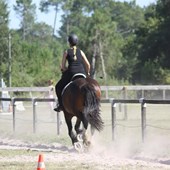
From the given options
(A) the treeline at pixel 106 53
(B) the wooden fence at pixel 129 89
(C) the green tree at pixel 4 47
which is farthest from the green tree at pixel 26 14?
(B) the wooden fence at pixel 129 89

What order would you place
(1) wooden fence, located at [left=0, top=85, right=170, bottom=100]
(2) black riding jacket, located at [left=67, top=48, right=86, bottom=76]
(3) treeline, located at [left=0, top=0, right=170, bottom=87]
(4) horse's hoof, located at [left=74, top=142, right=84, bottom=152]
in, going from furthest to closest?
1. (3) treeline, located at [left=0, top=0, right=170, bottom=87]
2. (1) wooden fence, located at [left=0, top=85, right=170, bottom=100]
3. (2) black riding jacket, located at [left=67, top=48, right=86, bottom=76]
4. (4) horse's hoof, located at [left=74, top=142, right=84, bottom=152]

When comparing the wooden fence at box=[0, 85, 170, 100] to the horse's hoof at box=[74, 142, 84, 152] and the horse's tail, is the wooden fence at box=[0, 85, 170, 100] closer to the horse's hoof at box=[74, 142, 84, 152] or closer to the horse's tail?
the horse's hoof at box=[74, 142, 84, 152]

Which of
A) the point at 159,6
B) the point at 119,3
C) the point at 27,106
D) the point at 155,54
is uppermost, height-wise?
the point at 119,3

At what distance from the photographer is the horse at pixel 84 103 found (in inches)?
577

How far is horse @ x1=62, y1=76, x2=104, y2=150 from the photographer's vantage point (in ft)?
48.1

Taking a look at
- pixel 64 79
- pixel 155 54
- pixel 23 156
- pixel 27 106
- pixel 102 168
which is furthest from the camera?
pixel 155 54

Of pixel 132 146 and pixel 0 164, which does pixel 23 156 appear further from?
pixel 132 146

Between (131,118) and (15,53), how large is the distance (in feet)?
147

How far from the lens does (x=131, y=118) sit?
26.5 metres

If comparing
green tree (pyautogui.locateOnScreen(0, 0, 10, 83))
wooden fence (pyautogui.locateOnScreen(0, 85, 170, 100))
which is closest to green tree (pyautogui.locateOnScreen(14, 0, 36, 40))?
green tree (pyautogui.locateOnScreen(0, 0, 10, 83))

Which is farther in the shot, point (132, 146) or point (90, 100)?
point (132, 146)

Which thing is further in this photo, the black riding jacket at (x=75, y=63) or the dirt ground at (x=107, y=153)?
the black riding jacket at (x=75, y=63)

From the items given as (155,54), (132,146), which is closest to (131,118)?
(132,146)

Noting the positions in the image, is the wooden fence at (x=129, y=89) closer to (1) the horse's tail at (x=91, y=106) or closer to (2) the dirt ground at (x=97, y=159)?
(2) the dirt ground at (x=97, y=159)
